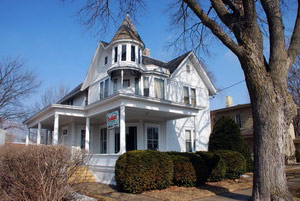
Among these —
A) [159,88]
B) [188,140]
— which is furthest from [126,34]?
[188,140]

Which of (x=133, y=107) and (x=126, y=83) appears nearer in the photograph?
(x=133, y=107)

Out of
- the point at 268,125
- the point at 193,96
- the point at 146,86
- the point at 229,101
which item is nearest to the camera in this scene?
the point at 268,125

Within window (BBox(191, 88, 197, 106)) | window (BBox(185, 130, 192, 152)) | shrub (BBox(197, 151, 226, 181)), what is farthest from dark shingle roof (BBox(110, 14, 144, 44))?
shrub (BBox(197, 151, 226, 181))

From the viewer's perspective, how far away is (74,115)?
48.9 feet

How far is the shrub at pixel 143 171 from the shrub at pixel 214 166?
2.25 metres

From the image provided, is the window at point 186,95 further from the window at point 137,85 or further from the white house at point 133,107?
the window at point 137,85

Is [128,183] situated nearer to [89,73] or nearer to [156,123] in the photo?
[156,123]

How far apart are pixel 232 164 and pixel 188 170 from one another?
325 cm

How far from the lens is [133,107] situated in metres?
12.3

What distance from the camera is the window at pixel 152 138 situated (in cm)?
1577

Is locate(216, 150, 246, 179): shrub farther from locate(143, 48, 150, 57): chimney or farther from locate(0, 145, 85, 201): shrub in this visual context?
locate(143, 48, 150, 57): chimney

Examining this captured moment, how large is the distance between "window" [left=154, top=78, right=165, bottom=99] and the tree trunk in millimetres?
10112

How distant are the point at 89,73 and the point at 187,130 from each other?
930 centimetres

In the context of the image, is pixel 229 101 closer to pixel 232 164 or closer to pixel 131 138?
pixel 131 138
